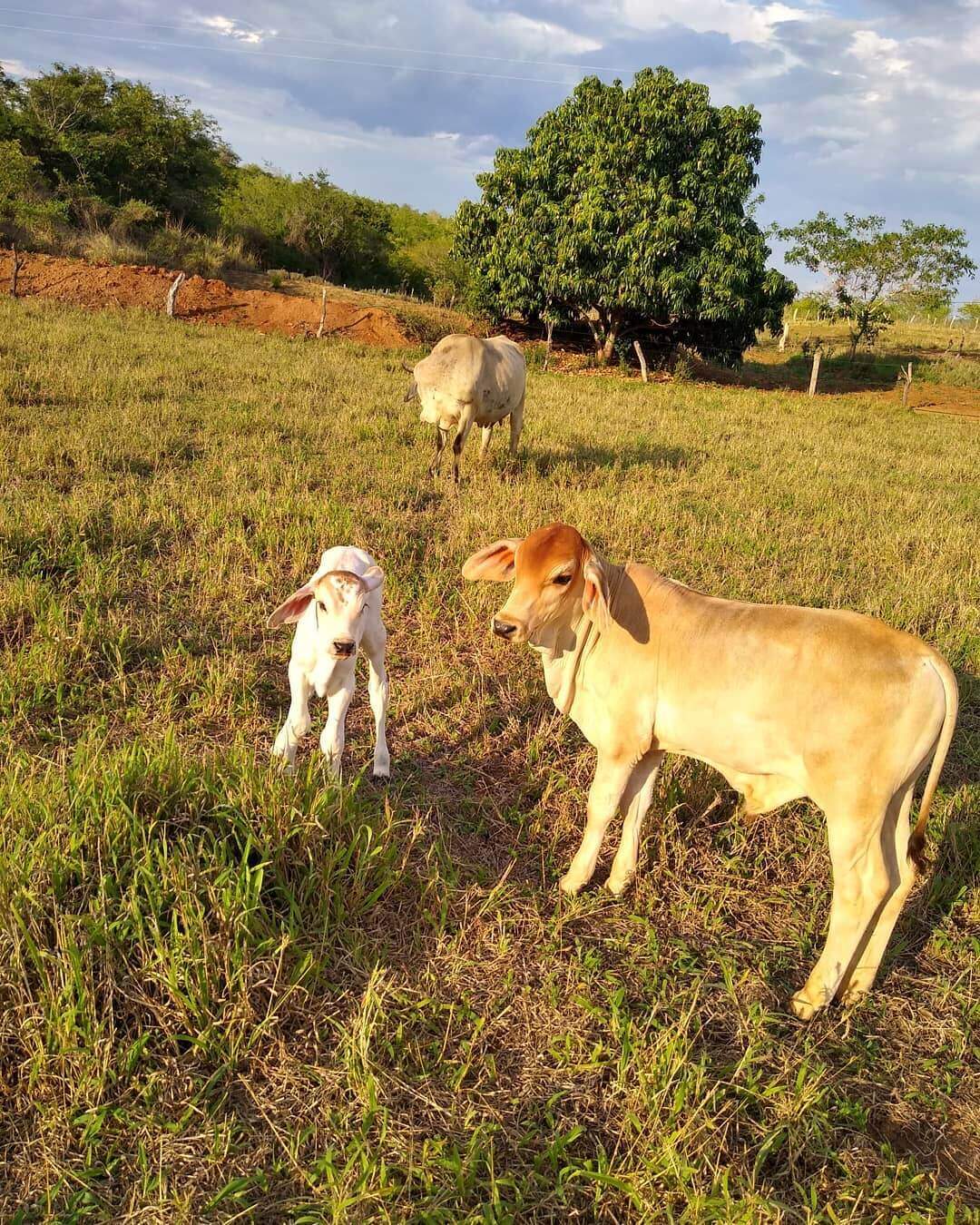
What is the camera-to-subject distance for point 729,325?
73.3ft

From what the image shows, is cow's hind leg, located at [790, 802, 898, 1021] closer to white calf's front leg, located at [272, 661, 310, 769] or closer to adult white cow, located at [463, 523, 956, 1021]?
adult white cow, located at [463, 523, 956, 1021]

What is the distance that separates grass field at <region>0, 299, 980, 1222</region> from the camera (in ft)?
6.50

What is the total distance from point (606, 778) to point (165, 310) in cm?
1962

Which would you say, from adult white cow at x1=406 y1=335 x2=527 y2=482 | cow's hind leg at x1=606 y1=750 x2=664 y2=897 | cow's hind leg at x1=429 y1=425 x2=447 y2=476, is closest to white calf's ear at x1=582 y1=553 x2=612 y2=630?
cow's hind leg at x1=606 y1=750 x2=664 y2=897

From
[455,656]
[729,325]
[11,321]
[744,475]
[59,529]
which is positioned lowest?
[455,656]

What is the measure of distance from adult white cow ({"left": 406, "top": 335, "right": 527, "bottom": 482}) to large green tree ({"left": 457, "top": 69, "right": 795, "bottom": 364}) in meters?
13.3

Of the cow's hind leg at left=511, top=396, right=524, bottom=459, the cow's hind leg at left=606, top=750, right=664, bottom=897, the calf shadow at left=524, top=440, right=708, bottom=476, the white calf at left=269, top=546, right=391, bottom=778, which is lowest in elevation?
the cow's hind leg at left=606, top=750, right=664, bottom=897

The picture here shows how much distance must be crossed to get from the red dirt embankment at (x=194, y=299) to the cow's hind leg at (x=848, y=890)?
62.3 ft

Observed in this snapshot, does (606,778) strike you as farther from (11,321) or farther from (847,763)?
(11,321)

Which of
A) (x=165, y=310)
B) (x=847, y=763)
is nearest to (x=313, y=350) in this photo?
(x=165, y=310)

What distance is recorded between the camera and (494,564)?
3111mm

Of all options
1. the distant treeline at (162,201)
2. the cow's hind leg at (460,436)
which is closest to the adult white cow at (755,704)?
the cow's hind leg at (460,436)

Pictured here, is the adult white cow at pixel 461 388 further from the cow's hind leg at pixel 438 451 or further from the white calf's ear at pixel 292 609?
the white calf's ear at pixel 292 609

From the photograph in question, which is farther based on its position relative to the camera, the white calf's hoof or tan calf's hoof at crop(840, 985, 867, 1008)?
the white calf's hoof
